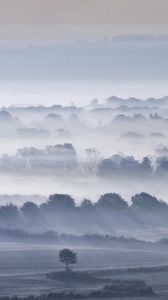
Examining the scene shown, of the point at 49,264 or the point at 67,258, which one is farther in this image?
the point at 49,264

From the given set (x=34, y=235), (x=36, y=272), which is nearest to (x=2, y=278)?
(x=36, y=272)

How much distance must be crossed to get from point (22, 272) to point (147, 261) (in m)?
12.8

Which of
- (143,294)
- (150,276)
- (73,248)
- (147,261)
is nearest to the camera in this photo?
(143,294)

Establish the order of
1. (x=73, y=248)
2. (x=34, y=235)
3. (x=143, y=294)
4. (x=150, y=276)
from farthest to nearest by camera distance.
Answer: (x=34, y=235) < (x=73, y=248) < (x=150, y=276) < (x=143, y=294)

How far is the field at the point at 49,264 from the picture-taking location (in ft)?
411

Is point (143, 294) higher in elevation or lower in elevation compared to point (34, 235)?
lower

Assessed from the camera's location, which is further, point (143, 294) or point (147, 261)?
point (147, 261)

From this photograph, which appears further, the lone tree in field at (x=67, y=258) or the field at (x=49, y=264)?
the lone tree in field at (x=67, y=258)

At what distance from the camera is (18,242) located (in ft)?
546

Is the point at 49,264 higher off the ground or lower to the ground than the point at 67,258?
higher

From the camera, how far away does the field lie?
125 meters

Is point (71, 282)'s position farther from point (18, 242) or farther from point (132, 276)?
point (18, 242)

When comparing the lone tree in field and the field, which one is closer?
the field

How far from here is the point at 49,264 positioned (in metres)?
143
